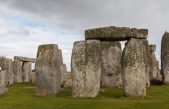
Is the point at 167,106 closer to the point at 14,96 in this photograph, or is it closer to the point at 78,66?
the point at 78,66

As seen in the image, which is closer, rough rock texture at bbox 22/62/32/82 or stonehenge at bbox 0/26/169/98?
stonehenge at bbox 0/26/169/98

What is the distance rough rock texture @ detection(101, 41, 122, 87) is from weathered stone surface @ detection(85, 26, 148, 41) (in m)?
8.64

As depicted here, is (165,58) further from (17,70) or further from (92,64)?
(17,70)

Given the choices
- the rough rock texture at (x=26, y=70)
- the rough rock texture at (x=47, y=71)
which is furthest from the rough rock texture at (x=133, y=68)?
the rough rock texture at (x=26, y=70)

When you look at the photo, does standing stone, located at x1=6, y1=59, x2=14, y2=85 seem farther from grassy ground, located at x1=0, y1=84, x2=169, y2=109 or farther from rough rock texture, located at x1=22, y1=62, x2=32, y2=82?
grassy ground, located at x1=0, y1=84, x2=169, y2=109

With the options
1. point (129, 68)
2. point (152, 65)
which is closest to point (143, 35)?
point (129, 68)

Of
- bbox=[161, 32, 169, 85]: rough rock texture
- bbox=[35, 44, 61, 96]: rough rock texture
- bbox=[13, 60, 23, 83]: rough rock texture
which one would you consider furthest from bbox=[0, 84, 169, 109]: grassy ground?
bbox=[13, 60, 23, 83]: rough rock texture

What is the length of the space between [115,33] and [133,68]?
241 cm

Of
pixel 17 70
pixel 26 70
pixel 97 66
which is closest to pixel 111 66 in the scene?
pixel 97 66

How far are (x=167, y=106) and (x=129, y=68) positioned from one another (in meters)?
4.84

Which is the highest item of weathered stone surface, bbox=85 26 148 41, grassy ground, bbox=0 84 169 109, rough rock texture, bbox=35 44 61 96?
weathered stone surface, bbox=85 26 148 41

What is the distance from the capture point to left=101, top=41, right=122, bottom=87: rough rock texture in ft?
118

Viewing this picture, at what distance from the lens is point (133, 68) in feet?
87.9

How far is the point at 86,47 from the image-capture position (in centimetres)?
2681
